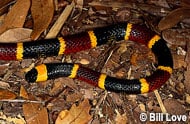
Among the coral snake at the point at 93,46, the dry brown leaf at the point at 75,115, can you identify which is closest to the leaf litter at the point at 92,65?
the dry brown leaf at the point at 75,115

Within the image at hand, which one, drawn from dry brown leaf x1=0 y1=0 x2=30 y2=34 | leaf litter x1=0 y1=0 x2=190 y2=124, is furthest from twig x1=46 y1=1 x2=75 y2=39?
dry brown leaf x1=0 y1=0 x2=30 y2=34

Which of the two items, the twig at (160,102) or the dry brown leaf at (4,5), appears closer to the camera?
the twig at (160,102)

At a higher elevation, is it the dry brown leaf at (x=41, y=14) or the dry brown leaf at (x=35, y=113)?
the dry brown leaf at (x=41, y=14)

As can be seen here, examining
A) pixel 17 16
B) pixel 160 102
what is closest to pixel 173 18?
pixel 160 102

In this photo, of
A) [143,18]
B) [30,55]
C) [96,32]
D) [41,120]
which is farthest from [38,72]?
[143,18]

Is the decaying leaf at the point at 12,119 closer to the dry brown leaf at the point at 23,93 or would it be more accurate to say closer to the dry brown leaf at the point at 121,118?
the dry brown leaf at the point at 23,93

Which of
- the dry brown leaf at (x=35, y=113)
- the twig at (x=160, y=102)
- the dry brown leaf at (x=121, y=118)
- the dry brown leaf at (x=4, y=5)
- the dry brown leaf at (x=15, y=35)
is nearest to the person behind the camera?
the dry brown leaf at (x=35, y=113)

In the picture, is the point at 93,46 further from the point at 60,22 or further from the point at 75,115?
the point at 75,115
